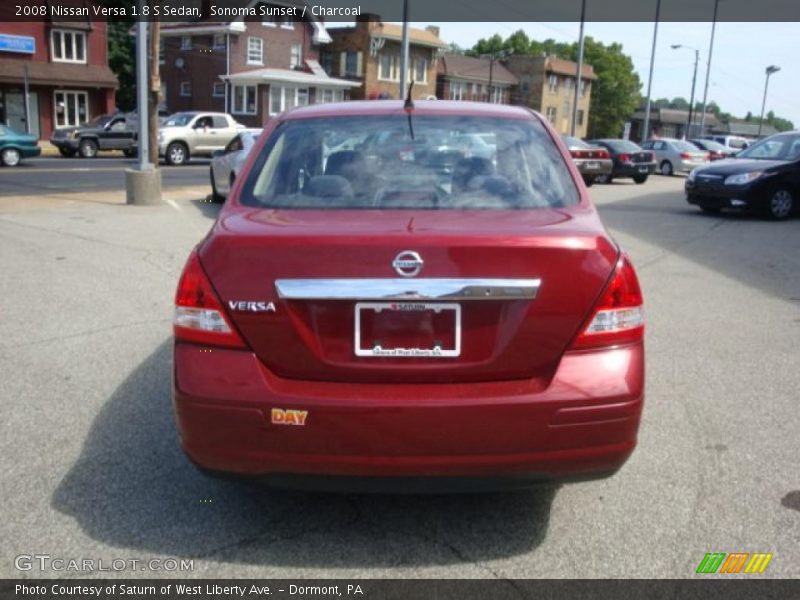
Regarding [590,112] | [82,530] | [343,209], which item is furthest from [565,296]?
[590,112]

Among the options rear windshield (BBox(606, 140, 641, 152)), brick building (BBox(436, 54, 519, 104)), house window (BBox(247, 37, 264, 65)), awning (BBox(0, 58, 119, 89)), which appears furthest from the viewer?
brick building (BBox(436, 54, 519, 104))

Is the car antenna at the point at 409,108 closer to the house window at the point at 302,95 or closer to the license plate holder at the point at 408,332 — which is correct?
the license plate holder at the point at 408,332

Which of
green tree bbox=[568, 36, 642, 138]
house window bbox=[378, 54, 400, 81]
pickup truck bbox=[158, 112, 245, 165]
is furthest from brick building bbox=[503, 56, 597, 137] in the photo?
pickup truck bbox=[158, 112, 245, 165]

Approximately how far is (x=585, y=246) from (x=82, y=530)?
7.48 ft

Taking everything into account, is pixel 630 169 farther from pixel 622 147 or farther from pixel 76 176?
pixel 76 176

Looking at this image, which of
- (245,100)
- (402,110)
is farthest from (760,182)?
(245,100)

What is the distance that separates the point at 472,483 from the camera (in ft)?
9.59

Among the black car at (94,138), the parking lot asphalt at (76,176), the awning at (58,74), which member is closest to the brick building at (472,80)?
the awning at (58,74)

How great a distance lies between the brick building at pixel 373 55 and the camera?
59000 millimetres

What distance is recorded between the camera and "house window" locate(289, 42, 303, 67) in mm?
56500

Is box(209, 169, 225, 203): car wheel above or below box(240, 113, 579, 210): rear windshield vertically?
below

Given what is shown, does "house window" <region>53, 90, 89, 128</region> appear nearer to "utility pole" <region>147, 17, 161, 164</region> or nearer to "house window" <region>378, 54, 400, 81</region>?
"house window" <region>378, 54, 400, 81</region>

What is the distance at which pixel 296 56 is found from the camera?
186 feet

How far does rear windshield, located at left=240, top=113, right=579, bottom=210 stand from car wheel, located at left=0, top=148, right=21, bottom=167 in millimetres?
24155
